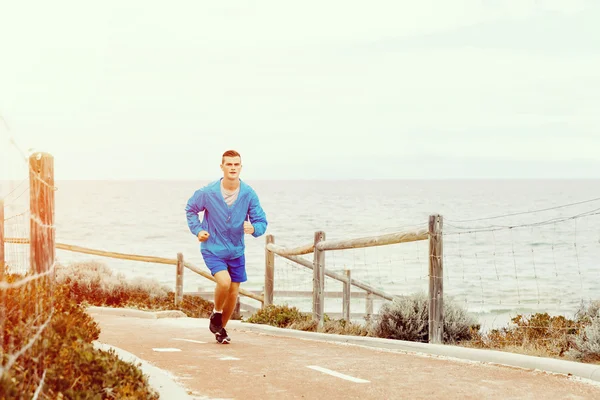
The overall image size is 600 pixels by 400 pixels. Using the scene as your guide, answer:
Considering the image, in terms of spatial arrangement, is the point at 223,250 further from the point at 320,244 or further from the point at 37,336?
the point at 37,336

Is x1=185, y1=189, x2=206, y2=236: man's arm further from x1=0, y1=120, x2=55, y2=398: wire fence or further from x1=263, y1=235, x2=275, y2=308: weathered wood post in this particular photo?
x1=263, y1=235, x2=275, y2=308: weathered wood post

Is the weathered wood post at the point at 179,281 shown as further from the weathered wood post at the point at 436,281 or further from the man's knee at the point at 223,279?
the weathered wood post at the point at 436,281

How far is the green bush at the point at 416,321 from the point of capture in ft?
36.2

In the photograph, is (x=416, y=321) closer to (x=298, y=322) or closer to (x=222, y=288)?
(x=298, y=322)

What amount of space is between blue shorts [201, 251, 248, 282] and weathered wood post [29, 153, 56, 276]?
2.66 m

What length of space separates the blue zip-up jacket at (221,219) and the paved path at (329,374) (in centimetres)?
119

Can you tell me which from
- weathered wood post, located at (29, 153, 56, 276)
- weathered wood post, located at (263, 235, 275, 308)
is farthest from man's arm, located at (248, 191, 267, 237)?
weathered wood post, located at (263, 235, 275, 308)

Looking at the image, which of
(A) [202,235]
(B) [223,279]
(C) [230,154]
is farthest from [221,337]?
(C) [230,154]

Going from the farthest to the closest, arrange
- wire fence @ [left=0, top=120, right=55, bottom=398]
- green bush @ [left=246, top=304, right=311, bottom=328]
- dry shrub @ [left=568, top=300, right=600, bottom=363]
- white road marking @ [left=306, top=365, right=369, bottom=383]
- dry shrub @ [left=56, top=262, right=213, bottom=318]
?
dry shrub @ [left=56, top=262, right=213, bottom=318], green bush @ [left=246, top=304, right=311, bottom=328], dry shrub @ [left=568, top=300, right=600, bottom=363], white road marking @ [left=306, top=365, right=369, bottom=383], wire fence @ [left=0, top=120, right=55, bottom=398]

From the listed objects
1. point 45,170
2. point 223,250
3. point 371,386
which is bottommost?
point 371,386

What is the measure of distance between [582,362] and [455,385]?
5.71ft

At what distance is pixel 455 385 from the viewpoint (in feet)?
25.2

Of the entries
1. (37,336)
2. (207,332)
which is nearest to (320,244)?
(207,332)

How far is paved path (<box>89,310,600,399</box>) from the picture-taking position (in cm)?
730
